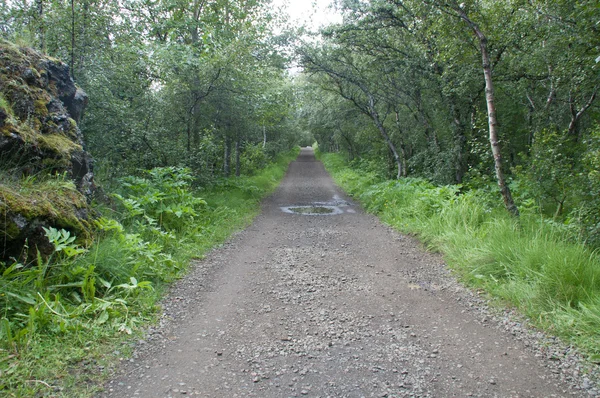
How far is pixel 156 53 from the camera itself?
9109 millimetres

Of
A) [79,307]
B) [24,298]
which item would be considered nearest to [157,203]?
[79,307]

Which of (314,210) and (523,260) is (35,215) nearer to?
(523,260)

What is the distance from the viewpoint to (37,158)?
15.3 ft

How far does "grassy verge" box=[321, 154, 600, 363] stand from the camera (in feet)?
12.0

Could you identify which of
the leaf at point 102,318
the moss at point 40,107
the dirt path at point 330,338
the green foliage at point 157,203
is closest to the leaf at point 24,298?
the leaf at point 102,318

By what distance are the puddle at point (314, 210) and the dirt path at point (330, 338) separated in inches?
173

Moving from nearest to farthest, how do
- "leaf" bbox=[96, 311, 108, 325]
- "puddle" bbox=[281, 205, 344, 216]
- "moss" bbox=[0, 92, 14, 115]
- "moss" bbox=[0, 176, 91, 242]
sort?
1. "leaf" bbox=[96, 311, 108, 325]
2. "moss" bbox=[0, 176, 91, 242]
3. "moss" bbox=[0, 92, 14, 115]
4. "puddle" bbox=[281, 205, 344, 216]

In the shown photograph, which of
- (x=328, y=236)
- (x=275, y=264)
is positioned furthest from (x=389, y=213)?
(x=275, y=264)

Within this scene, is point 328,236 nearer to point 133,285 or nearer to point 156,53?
point 133,285

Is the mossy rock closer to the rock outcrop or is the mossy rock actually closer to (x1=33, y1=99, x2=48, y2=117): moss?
the rock outcrop

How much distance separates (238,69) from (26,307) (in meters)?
8.05

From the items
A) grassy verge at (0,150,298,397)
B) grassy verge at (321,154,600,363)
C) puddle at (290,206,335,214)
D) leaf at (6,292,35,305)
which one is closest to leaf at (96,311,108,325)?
grassy verge at (0,150,298,397)

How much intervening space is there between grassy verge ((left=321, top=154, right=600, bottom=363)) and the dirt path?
0.37 m

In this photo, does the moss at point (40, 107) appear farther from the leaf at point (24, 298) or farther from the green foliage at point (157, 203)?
the leaf at point (24, 298)
